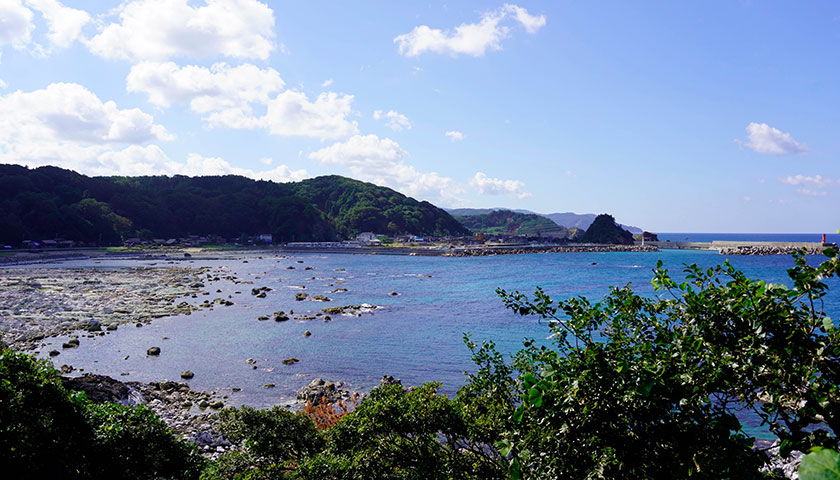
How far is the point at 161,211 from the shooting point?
136625 millimetres

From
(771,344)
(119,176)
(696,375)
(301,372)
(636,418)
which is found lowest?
(301,372)

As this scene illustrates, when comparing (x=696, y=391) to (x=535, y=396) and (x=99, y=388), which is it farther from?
(x=99, y=388)

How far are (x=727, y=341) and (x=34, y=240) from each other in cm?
12616

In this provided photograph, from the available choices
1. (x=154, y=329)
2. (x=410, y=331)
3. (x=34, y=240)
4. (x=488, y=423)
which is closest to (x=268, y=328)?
(x=154, y=329)

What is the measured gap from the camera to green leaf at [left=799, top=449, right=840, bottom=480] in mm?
1287

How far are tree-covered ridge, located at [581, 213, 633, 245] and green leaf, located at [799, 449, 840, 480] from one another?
7211 inches

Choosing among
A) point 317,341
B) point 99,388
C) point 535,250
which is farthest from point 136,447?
point 535,250

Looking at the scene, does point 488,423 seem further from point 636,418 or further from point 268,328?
point 268,328

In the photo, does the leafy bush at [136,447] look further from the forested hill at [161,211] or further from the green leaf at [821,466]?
the forested hill at [161,211]

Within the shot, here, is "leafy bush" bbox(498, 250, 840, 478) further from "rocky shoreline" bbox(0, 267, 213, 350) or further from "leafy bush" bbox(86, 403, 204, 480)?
"rocky shoreline" bbox(0, 267, 213, 350)

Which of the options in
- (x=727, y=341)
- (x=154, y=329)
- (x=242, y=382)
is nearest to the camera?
(x=727, y=341)

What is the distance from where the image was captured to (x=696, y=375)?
3.76m

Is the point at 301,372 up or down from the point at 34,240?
down

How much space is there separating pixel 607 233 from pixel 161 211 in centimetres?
15041
